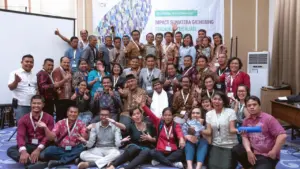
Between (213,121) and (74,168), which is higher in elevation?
(213,121)

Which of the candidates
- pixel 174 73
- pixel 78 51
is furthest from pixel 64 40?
pixel 174 73

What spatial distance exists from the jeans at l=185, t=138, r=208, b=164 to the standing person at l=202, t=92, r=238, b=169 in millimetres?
Result: 87

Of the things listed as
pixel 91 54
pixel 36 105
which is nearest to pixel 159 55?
pixel 91 54

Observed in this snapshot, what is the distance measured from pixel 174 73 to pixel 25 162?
272cm

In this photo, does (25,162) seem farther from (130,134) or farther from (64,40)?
(64,40)

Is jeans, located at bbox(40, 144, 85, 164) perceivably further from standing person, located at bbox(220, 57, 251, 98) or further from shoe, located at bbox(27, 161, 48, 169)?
standing person, located at bbox(220, 57, 251, 98)

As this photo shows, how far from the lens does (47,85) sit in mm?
4480

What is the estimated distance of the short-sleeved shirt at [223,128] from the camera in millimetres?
3359

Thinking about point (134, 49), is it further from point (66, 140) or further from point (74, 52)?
point (66, 140)

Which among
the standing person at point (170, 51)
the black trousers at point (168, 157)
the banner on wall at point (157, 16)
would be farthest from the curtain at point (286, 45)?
the black trousers at point (168, 157)

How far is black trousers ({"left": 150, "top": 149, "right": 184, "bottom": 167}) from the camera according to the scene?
362cm

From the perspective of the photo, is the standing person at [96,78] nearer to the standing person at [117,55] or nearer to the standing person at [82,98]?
the standing person at [82,98]

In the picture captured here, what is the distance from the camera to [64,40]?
603 centimetres

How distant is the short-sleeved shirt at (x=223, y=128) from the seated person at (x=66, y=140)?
170 cm
